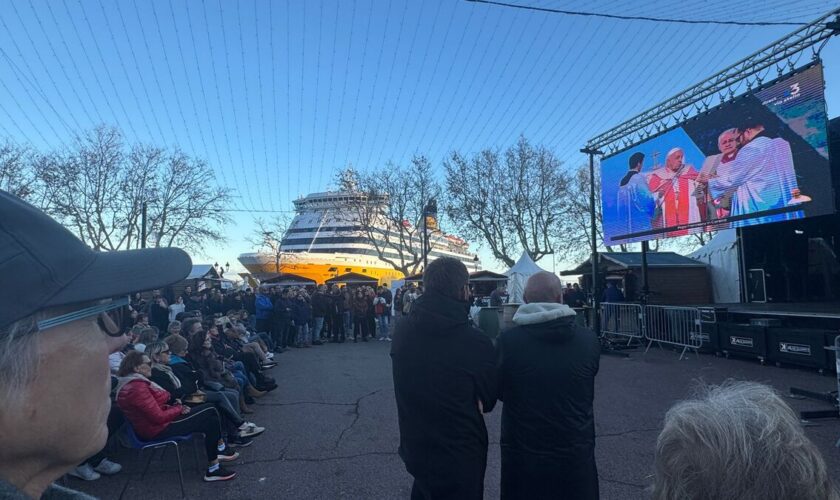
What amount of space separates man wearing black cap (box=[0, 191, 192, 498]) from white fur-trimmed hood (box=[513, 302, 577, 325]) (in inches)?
77.5

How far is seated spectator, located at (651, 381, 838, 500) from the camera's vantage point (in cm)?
99

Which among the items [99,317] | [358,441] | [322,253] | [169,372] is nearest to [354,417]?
[358,441]

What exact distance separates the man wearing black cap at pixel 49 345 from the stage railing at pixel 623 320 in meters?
13.6

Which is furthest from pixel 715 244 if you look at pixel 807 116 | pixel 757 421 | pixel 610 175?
pixel 757 421

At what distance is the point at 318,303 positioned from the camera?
15.9 meters

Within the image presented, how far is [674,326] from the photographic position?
460 inches

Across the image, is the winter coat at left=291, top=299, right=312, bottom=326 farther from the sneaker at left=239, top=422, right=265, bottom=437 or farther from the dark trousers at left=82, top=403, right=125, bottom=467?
the dark trousers at left=82, top=403, right=125, bottom=467

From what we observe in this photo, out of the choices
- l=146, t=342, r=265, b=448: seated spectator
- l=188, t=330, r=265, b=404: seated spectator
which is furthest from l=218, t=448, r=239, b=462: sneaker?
l=188, t=330, r=265, b=404: seated spectator

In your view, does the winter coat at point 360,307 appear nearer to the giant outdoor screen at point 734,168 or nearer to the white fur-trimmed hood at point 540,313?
the giant outdoor screen at point 734,168

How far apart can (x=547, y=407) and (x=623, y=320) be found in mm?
12315

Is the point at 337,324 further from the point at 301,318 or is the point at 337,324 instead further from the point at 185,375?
the point at 185,375

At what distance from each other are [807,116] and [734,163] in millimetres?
1679

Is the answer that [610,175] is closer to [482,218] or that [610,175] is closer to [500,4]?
[500,4]

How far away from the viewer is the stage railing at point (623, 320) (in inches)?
506
